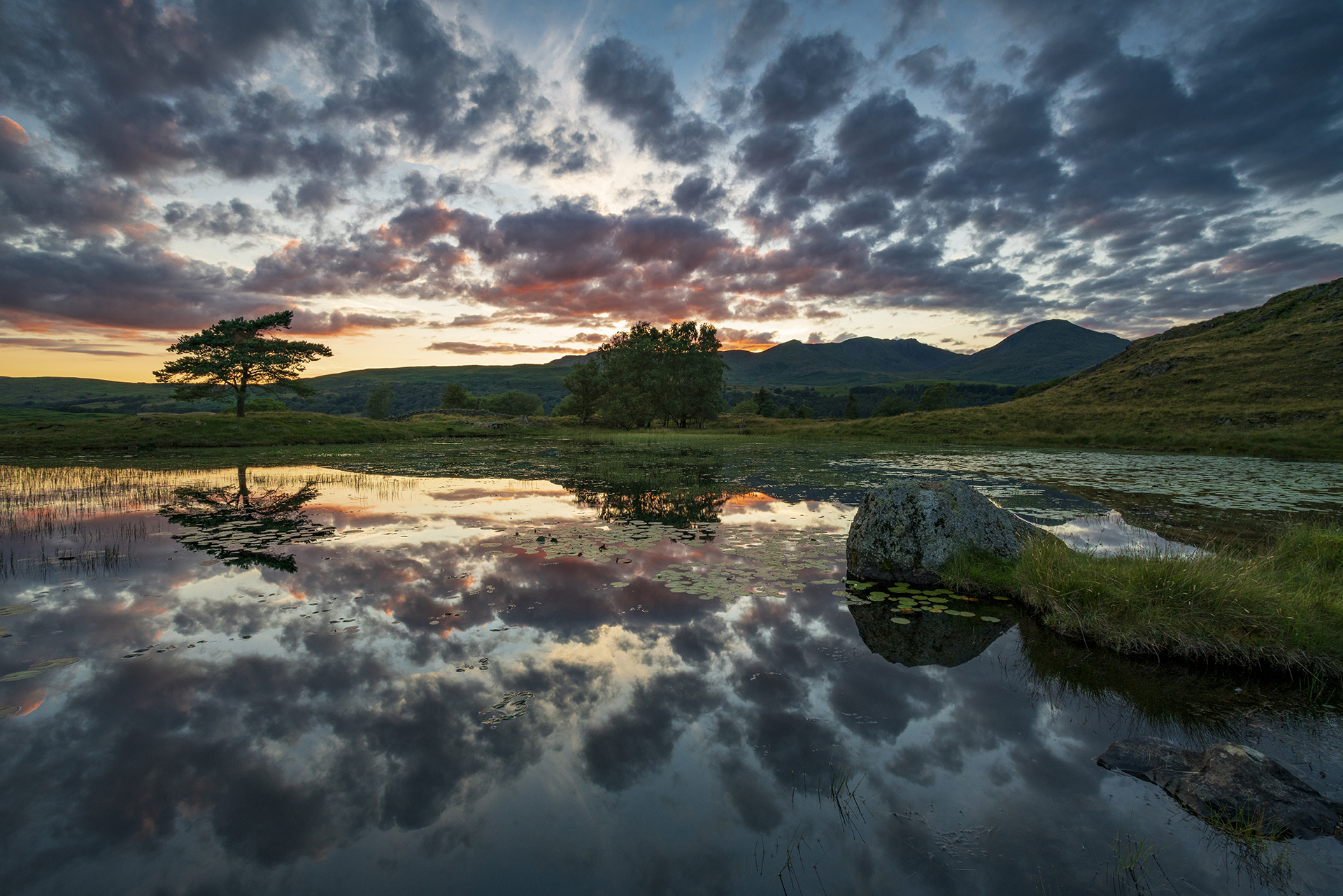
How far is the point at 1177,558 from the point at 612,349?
69.2 meters

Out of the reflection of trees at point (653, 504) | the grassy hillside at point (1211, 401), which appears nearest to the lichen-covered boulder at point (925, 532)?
the reflection of trees at point (653, 504)

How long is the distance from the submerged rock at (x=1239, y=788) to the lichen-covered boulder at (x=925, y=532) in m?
4.91

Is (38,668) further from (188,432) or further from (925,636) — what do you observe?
(188,432)

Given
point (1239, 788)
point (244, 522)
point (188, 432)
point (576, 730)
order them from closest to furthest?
1. point (1239, 788)
2. point (576, 730)
3. point (244, 522)
4. point (188, 432)

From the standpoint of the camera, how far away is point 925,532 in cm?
955

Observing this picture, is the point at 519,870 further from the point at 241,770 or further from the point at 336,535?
the point at 336,535

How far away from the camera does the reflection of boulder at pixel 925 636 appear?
6770 mm

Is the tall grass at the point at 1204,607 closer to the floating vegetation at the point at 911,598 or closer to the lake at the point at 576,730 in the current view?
the lake at the point at 576,730

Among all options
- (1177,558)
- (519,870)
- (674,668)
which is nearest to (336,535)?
(674,668)

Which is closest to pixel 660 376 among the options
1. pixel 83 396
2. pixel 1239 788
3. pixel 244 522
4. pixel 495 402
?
pixel 244 522

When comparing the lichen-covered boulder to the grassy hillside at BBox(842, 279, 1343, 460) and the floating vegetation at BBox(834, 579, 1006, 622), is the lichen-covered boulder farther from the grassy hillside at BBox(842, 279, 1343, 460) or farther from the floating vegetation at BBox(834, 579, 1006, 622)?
the grassy hillside at BBox(842, 279, 1343, 460)

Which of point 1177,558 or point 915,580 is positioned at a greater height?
point 1177,558

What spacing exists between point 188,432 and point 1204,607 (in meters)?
53.3

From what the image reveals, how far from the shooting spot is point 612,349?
73188 millimetres
